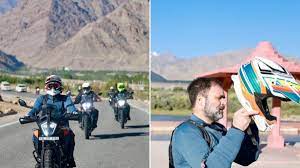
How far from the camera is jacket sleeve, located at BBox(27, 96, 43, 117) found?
234 inches

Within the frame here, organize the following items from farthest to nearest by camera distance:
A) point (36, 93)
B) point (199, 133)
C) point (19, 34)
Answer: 1. point (19, 34)
2. point (36, 93)
3. point (199, 133)

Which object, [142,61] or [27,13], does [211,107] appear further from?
[27,13]

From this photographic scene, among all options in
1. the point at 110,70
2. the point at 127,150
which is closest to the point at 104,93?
the point at 110,70

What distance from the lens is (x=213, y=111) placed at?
2.63 m

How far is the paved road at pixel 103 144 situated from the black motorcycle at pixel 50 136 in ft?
2.78

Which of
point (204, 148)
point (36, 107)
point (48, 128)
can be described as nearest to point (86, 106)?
point (36, 107)

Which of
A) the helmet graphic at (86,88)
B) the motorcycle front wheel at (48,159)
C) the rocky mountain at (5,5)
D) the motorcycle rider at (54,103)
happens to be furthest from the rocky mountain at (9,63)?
the motorcycle front wheel at (48,159)

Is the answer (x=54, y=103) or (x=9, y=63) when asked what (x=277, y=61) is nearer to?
(x=9, y=63)

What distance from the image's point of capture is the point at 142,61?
745 cm

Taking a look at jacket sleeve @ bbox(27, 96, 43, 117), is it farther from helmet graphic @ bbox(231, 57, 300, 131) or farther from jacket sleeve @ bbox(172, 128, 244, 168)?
helmet graphic @ bbox(231, 57, 300, 131)

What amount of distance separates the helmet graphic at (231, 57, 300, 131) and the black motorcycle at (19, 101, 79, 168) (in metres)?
3.53

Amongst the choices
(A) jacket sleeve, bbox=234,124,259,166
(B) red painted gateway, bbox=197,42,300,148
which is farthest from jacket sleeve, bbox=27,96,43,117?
(B) red painted gateway, bbox=197,42,300,148

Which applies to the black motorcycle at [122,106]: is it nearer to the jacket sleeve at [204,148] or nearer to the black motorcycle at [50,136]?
the black motorcycle at [50,136]

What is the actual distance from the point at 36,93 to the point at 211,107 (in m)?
4.29
